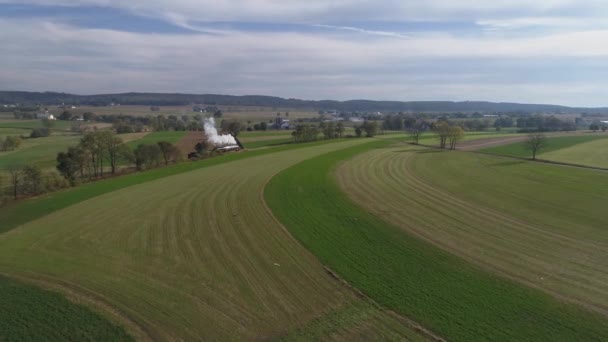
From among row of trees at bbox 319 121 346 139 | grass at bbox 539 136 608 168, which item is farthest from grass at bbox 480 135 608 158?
row of trees at bbox 319 121 346 139

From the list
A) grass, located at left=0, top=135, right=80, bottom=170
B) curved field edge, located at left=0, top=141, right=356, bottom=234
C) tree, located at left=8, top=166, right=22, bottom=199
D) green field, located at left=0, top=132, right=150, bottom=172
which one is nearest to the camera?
curved field edge, located at left=0, top=141, right=356, bottom=234

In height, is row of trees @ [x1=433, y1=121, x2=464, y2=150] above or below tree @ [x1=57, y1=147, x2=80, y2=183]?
above

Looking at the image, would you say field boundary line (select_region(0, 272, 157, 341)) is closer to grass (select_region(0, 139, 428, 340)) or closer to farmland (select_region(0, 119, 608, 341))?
farmland (select_region(0, 119, 608, 341))

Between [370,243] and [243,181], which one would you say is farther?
[243,181]

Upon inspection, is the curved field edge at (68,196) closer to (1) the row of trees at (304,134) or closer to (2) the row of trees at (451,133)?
(1) the row of trees at (304,134)

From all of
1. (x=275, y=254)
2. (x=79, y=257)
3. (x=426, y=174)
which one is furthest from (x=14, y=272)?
(x=426, y=174)

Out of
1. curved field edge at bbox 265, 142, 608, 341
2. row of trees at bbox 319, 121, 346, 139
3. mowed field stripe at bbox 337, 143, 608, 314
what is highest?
row of trees at bbox 319, 121, 346, 139

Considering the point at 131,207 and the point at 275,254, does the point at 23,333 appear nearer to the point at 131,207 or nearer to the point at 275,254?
the point at 275,254
